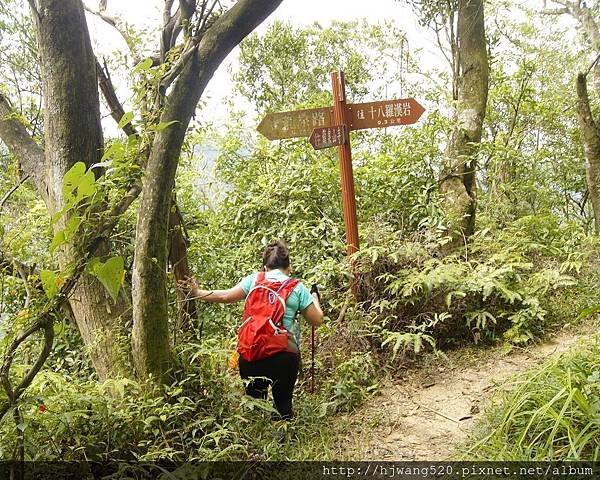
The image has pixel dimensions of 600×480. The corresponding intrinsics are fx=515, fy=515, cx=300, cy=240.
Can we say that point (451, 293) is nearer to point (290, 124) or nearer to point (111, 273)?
point (290, 124)

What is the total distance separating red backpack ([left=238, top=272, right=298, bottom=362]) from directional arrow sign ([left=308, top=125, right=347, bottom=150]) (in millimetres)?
1979

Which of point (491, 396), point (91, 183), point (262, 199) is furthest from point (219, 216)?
point (91, 183)

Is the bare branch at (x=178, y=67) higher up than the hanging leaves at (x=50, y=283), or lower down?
higher up

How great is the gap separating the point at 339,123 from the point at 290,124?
1.64 ft

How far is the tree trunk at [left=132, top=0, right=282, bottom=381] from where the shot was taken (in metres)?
3.04

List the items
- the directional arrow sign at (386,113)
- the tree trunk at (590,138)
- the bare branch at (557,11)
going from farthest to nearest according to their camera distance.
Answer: the bare branch at (557,11)
the tree trunk at (590,138)
the directional arrow sign at (386,113)

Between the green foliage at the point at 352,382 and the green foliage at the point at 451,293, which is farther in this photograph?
the green foliage at the point at 451,293

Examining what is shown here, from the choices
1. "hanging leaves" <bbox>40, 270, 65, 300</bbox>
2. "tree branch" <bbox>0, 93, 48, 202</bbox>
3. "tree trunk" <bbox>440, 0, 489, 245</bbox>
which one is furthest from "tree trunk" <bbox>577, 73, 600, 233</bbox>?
"hanging leaves" <bbox>40, 270, 65, 300</bbox>

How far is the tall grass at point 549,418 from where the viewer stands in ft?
8.46

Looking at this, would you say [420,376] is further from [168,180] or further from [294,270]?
[168,180]

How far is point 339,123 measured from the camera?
207 inches

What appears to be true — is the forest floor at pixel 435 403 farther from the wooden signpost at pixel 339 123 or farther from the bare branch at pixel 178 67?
the bare branch at pixel 178 67

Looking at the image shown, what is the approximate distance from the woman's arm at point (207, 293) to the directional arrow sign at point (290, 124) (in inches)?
78.5

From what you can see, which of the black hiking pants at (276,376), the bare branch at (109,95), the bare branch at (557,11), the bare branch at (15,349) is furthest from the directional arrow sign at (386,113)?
the bare branch at (557,11)
